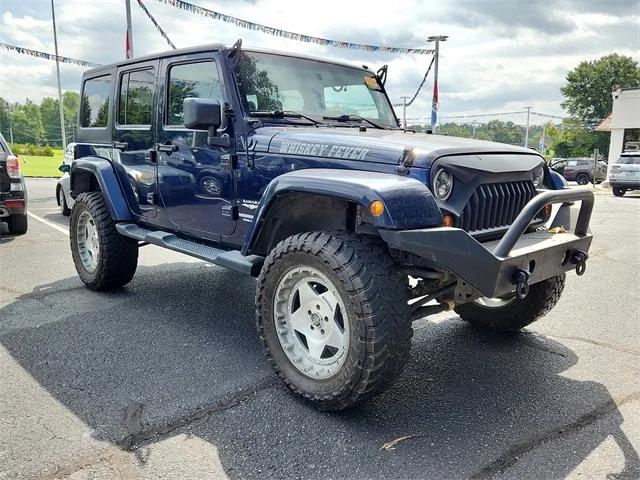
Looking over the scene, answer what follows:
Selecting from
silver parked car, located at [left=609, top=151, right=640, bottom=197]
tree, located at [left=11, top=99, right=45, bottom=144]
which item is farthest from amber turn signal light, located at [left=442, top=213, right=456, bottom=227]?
tree, located at [left=11, top=99, right=45, bottom=144]

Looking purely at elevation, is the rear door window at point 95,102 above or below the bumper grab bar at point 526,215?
above

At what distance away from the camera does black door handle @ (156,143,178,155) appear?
4.19m

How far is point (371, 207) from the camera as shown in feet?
8.43

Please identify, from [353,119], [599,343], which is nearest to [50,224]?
[353,119]

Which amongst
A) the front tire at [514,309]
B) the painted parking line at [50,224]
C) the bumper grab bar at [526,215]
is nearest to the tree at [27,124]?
the painted parking line at [50,224]

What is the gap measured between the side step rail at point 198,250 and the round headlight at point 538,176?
1.83 metres

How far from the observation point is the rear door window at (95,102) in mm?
5230

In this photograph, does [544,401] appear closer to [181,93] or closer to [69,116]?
[181,93]

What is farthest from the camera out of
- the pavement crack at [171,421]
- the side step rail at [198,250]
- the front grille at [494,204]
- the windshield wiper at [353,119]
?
the windshield wiper at [353,119]

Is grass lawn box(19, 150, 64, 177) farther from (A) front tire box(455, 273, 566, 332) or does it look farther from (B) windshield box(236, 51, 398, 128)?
(A) front tire box(455, 273, 566, 332)

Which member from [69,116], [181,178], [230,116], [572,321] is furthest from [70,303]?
[69,116]

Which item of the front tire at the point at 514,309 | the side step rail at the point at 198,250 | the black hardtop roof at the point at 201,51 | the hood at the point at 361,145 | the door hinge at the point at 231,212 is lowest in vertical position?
Answer: the front tire at the point at 514,309

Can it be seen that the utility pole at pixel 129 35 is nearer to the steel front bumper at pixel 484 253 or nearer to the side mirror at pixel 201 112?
the side mirror at pixel 201 112

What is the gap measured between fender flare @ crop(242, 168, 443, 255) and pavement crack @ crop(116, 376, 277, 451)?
47.5 inches
